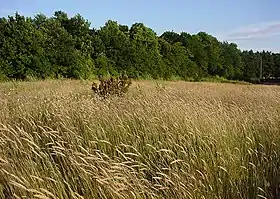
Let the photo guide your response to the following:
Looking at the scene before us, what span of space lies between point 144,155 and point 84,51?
3436 cm

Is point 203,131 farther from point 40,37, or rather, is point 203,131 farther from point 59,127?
point 40,37

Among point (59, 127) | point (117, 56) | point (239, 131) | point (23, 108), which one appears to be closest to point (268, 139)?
point (239, 131)

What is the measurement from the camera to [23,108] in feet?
20.3

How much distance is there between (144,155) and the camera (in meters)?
Answer: 3.80

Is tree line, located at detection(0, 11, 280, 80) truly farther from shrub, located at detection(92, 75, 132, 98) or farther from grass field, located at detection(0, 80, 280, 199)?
grass field, located at detection(0, 80, 280, 199)

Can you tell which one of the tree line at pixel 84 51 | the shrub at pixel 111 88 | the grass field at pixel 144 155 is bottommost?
the grass field at pixel 144 155

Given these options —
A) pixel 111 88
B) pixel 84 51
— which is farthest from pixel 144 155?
pixel 84 51

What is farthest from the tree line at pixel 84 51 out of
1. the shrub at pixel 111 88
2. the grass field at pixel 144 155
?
the grass field at pixel 144 155

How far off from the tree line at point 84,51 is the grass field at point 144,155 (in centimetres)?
2634

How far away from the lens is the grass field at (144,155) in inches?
113

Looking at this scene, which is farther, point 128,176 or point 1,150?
point 1,150

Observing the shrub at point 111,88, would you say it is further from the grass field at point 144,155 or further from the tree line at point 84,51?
the tree line at point 84,51

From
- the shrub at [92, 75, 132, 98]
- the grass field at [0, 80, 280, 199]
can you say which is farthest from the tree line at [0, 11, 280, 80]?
the grass field at [0, 80, 280, 199]

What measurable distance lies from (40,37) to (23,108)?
27.6 metres
